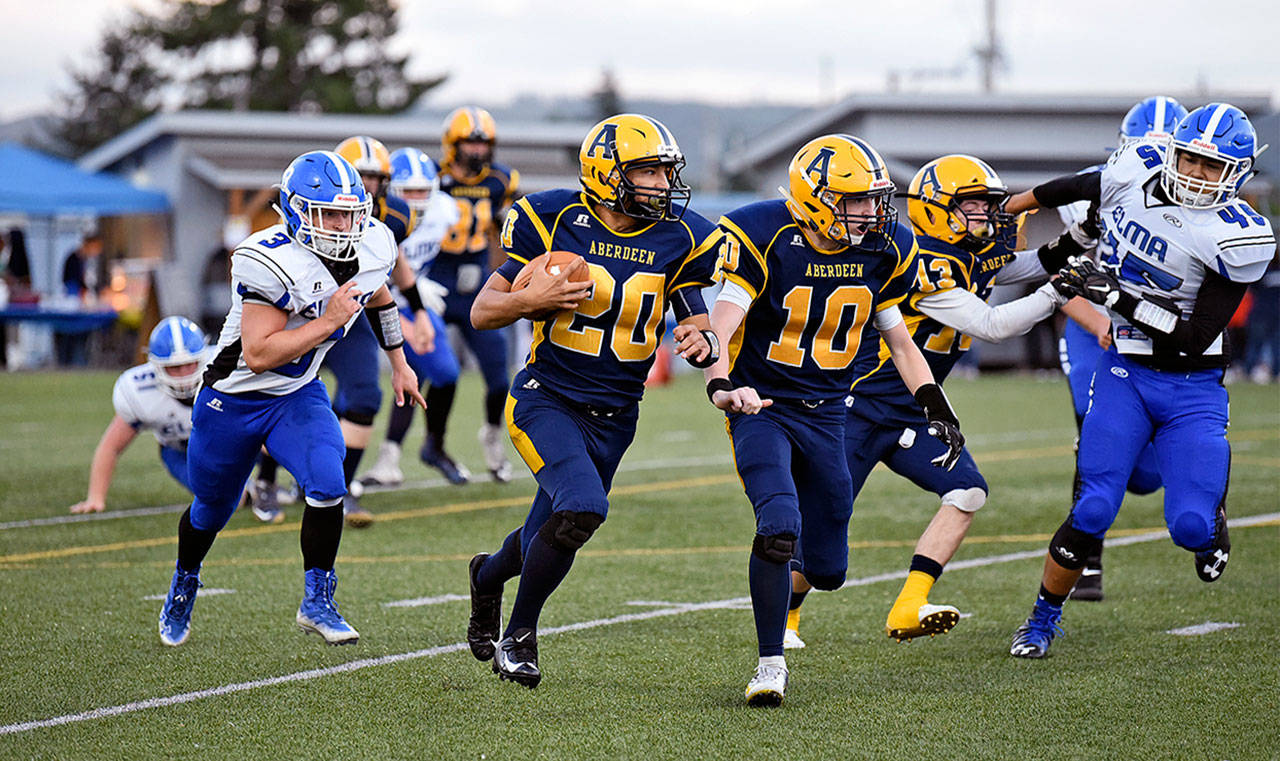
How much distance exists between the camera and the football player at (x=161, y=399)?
23.6 feet

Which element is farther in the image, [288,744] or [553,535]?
[553,535]

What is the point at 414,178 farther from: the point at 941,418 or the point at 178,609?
the point at 941,418

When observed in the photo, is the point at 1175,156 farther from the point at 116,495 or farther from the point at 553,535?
the point at 116,495

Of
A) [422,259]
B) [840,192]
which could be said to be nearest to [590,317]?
[840,192]

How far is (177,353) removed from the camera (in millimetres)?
7156

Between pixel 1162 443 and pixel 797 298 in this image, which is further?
pixel 1162 443

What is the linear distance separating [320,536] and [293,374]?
0.59 m

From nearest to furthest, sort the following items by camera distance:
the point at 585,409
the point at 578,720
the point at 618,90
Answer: the point at 578,720 < the point at 585,409 < the point at 618,90

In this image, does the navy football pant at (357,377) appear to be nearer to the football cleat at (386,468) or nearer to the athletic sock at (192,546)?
the football cleat at (386,468)

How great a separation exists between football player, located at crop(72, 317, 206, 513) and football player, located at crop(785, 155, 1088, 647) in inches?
133

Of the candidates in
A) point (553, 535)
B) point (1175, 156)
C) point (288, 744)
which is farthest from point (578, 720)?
point (1175, 156)

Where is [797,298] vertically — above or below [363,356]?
above

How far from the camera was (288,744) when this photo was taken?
3928mm

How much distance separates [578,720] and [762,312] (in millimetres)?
1478
